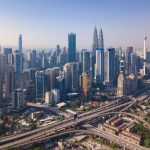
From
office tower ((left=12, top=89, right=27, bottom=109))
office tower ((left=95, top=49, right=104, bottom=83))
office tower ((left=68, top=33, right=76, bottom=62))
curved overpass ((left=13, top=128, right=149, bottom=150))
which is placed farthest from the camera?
office tower ((left=68, top=33, right=76, bottom=62))

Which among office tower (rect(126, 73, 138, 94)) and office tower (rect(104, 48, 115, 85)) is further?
office tower (rect(104, 48, 115, 85))

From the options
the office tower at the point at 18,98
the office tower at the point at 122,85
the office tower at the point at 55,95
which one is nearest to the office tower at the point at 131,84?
the office tower at the point at 122,85

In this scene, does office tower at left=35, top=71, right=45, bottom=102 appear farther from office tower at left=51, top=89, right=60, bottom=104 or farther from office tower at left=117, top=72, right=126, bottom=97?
office tower at left=117, top=72, right=126, bottom=97

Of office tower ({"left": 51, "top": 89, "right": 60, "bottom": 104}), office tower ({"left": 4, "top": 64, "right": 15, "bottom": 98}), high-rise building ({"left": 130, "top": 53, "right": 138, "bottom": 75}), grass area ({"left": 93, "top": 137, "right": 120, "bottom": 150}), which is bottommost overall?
grass area ({"left": 93, "top": 137, "right": 120, "bottom": 150})

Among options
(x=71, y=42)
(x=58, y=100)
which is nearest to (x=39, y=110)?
(x=58, y=100)

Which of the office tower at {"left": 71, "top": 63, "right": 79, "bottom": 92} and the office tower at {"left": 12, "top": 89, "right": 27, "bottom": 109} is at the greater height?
the office tower at {"left": 71, "top": 63, "right": 79, "bottom": 92}

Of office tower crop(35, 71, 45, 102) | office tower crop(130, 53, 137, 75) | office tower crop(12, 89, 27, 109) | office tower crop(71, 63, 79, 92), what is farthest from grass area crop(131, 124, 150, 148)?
office tower crop(130, 53, 137, 75)

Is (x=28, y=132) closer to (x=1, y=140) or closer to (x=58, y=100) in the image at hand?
(x=1, y=140)
